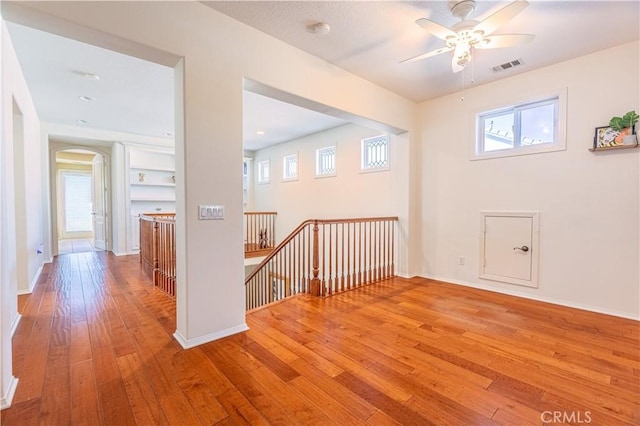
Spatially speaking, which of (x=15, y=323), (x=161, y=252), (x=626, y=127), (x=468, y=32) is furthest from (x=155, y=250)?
Answer: (x=626, y=127)

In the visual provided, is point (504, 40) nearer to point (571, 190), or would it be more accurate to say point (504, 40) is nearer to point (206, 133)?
point (571, 190)

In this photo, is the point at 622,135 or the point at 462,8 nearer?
the point at 462,8

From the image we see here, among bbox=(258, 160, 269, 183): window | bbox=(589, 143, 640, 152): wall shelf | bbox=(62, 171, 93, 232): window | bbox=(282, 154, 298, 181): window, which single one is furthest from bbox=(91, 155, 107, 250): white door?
bbox=(589, 143, 640, 152): wall shelf

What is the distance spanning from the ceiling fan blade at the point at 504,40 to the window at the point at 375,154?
2661mm

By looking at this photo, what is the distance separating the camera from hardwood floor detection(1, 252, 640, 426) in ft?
5.01

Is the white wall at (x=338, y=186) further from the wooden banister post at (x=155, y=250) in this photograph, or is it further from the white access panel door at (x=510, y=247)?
the wooden banister post at (x=155, y=250)

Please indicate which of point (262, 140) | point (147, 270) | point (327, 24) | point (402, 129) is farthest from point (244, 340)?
point (262, 140)

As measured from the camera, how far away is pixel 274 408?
1.56 m

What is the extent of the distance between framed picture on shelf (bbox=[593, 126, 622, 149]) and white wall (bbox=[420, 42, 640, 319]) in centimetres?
7

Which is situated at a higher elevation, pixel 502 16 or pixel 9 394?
pixel 502 16

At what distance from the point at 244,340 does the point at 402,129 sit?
3518 mm

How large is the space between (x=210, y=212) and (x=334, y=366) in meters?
1.48

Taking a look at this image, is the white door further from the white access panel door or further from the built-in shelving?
the white access panel door

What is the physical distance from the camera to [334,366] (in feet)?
6.45
